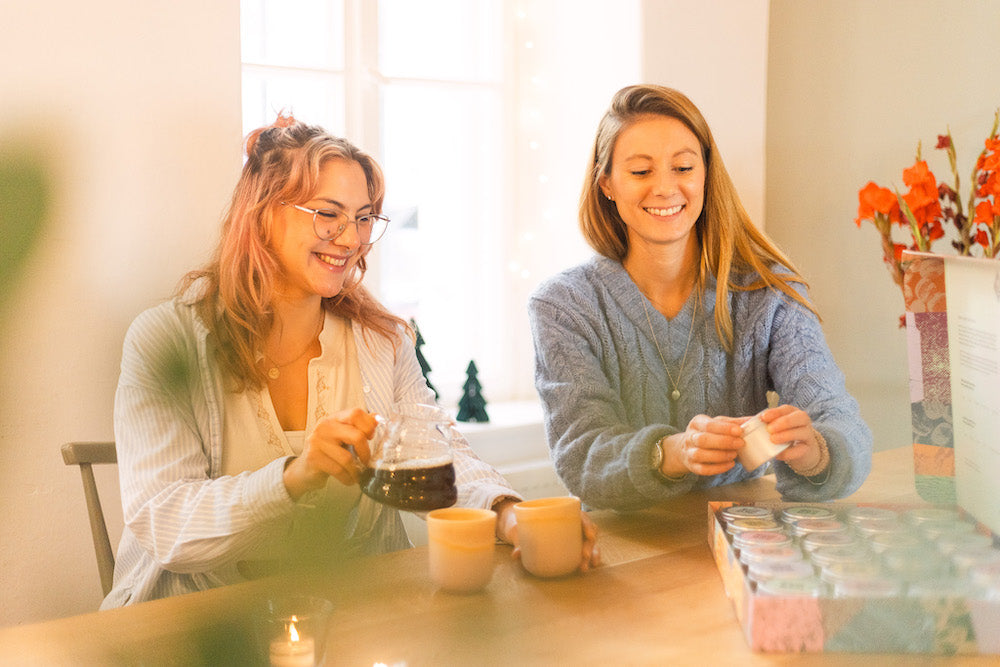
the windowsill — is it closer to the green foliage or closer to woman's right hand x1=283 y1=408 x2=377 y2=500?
woman's right hand x1=283 y1=408 x2=377 y2=500

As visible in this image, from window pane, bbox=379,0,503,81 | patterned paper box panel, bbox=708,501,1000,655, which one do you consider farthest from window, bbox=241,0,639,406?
patterned paper box panel, bbox=708,501,1000,655

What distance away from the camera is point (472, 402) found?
2.57m

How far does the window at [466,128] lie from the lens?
2561 millimetres

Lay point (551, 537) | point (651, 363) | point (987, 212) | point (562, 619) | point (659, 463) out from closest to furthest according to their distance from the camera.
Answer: point (562, 619) → point (551, 537) → point (659, 463) → point (987, 212) → point (651, 363)

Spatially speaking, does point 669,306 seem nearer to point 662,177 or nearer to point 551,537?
point 662,177

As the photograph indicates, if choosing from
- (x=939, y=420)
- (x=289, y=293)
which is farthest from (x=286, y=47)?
(x=939, y=420)

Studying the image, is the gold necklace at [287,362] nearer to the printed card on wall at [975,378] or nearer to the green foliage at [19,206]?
the printed card on wall at [975,378]

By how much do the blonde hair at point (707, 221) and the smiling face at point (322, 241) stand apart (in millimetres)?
544

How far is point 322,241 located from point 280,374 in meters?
0.25

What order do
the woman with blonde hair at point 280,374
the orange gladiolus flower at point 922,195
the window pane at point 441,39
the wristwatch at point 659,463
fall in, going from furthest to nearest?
the window pane at point 441,39, the orange gladiolus flower at point 922,195, the wristwatch at point 659,463, the woman with blonde hair at point 280,374

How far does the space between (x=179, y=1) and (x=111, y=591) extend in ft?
3.49

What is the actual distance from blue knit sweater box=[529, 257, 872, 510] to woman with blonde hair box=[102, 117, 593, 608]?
0.21m

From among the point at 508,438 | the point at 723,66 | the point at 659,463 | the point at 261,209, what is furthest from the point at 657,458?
the point at 723,66

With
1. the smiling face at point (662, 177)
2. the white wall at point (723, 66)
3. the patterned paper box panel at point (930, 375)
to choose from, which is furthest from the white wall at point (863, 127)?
the patterned paper box panel at point (930, 375)
